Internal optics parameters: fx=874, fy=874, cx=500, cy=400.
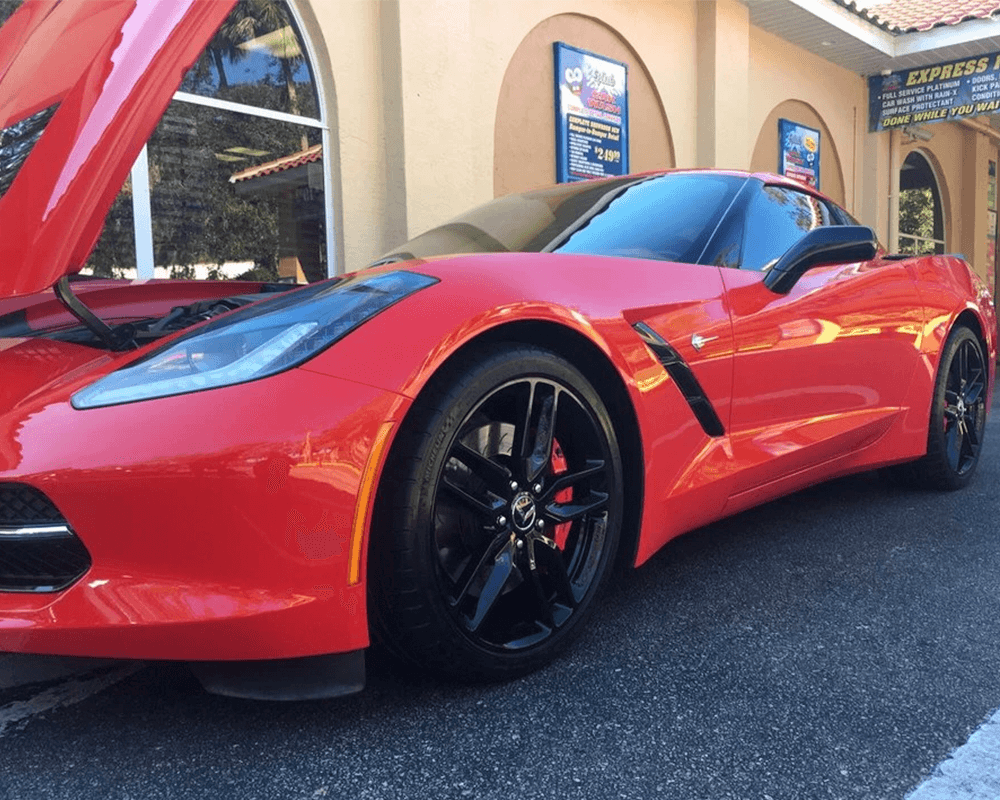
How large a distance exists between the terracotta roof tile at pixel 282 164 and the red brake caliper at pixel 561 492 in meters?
4.20

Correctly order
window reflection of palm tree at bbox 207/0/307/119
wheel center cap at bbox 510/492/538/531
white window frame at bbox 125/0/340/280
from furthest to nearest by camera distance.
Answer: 1. window reflection of palm tree at bbox 207/0/307/119
2. white window frame at bbox 125/0/340/280
3. wheel center cap at bbox 510/492/538/531

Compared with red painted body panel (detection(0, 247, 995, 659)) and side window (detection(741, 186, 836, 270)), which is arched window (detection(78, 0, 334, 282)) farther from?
side window (detection(741, 186, 836, 270))

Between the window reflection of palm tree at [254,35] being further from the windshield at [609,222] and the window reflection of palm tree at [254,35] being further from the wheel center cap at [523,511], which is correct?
the wheel center cap at [523,511]

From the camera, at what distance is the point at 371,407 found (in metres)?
1.58

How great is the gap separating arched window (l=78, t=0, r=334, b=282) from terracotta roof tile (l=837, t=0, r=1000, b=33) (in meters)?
7.21

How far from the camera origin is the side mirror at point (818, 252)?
2582 mm

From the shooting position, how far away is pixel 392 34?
5750 mm

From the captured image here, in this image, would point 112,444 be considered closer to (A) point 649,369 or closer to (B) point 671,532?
(A) point 649,369

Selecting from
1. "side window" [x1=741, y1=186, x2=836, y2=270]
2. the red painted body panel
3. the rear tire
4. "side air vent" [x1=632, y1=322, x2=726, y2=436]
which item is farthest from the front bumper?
the rear tire

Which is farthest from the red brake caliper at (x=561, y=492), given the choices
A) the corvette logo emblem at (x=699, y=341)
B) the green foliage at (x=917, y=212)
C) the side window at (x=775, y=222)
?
the green foliage at (x=917, y=212)

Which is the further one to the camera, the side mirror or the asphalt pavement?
the side mirror

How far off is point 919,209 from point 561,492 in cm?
1465

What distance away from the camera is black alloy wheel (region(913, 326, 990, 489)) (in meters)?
3.51

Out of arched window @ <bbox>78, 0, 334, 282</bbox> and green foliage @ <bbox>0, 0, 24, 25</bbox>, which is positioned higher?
green foliage @ <bbox>0, 0, 24, 25</bbox>
